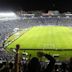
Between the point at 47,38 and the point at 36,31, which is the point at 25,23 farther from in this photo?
the point at 47,38

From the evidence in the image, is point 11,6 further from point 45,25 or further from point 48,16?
point 45,25

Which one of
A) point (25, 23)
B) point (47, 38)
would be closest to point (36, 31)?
point (25, 23)

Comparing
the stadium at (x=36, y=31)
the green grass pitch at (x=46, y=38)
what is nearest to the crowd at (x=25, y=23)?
the stadium at (x=36, y=31)

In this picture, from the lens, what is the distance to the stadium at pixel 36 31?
31.0 ft

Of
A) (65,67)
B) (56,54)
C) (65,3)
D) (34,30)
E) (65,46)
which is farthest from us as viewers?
(34,30)

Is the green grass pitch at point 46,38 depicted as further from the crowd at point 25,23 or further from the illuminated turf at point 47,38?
the crowd at point 25,23

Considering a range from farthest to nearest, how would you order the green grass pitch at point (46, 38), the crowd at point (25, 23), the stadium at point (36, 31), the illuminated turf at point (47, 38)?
the crowd at point (25, 23) → the stadium at point (36, 31) → the illuminated turf at point (47, 38) → the green grass pitch at point (46, 38)

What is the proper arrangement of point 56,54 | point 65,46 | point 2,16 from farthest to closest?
point 2,16 → point 65,46 → point 56,54

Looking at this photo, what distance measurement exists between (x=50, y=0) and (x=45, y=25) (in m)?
4.50

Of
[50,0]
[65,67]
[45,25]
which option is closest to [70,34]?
[45,25]

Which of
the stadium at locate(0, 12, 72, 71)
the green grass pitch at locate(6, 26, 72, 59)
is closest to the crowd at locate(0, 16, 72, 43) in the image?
the stadium at locate(0, 12, 72, 71)

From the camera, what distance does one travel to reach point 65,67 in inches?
90.9

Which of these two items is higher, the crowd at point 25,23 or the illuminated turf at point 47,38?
the crowd at point 25,23

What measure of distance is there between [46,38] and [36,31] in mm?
1418
